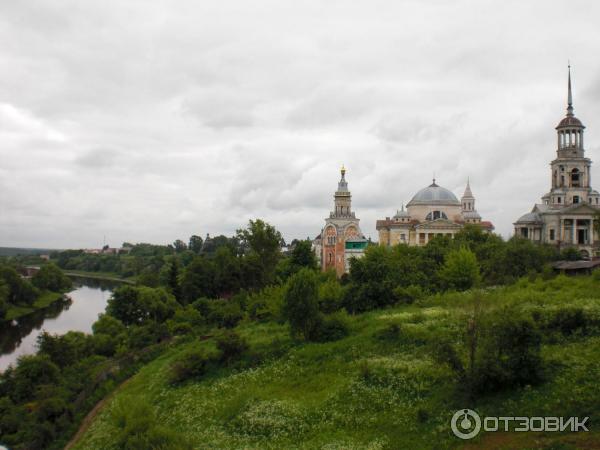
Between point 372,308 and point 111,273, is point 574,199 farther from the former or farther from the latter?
point 111,273

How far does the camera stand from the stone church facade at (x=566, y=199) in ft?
191

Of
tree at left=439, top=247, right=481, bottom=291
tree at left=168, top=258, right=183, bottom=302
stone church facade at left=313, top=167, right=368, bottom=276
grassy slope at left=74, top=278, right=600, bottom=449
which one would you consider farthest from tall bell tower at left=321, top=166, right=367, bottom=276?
grassy slope at left=74, top=278, right=600, bottom=449

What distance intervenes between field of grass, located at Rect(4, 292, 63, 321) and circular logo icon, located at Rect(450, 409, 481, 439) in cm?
5997

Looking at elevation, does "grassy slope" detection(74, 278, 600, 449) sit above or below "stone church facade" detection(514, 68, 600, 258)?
below

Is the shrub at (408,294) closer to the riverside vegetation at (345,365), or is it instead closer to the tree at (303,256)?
the riverside vegetation at (345,365)

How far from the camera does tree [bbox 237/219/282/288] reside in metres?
51.9

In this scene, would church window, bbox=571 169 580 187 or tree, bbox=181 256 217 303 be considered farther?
church window, bbox=571 169 580 187

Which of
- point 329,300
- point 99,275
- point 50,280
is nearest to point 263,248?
point 329,300

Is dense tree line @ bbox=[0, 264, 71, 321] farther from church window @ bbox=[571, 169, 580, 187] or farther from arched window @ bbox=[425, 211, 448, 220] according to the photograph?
church window @ bbox=[571, 169, 580, 187]

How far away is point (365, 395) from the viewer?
1917 cm

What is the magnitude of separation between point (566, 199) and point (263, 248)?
3601cm

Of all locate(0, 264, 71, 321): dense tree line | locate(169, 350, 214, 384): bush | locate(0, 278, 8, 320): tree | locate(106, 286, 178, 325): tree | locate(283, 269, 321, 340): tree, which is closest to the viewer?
locate(169, 350, 214, 384): bush

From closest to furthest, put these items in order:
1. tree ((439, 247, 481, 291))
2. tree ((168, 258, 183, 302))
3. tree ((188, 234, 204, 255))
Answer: tree ((439, 247, 481, 291)) → tree ((168, 258, 183, 302)) → tree ((188, 234, 204, 255))

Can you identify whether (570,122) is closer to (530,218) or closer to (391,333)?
(530,218)
